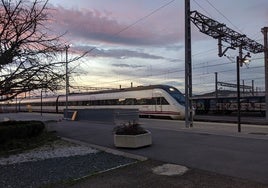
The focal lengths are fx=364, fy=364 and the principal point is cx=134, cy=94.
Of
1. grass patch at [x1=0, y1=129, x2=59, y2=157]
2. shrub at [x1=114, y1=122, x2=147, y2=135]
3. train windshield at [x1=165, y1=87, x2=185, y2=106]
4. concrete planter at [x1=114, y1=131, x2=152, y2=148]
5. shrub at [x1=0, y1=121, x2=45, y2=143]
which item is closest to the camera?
concrete planter at [x1=114, y1=131, x2=152, y2=148]

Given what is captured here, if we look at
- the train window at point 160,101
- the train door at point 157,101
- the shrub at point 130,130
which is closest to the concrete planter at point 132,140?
the shrub at point 130,130

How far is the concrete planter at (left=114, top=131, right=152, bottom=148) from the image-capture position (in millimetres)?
12578

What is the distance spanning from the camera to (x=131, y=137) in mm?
12578

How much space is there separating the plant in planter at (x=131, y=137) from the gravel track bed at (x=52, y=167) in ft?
2.99

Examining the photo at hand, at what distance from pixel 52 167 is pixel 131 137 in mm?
3334

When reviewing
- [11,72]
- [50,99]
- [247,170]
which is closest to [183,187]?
[247,170]

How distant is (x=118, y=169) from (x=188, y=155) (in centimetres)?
274

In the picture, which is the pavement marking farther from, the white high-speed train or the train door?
the train door

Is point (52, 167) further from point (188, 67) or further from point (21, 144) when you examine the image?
point (188, 67)

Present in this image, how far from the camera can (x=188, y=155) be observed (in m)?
11.1

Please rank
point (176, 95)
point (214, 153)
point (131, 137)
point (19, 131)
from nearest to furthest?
1. point (214, 153)
2. point (131, 137)
3. point (19, 131)
4. point (176, 95)

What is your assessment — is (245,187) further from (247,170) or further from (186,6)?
(186,6)

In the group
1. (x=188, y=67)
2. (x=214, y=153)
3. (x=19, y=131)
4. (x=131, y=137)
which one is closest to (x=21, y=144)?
(x=19, y=131)

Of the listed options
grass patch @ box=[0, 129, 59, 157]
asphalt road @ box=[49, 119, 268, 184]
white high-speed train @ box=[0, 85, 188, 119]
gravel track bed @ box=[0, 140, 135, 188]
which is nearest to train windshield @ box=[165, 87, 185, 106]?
white high-speed train @ box=[0, 85, 188, 119]
